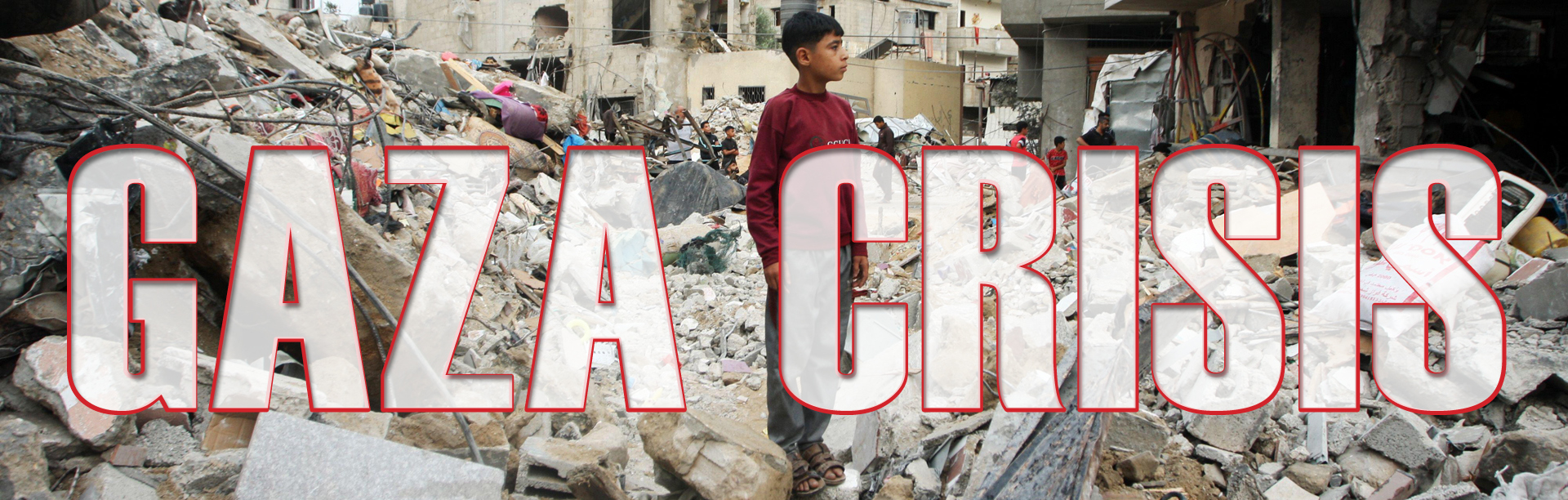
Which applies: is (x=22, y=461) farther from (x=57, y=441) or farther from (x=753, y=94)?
(x=753, y=94)

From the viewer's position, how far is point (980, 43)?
93.4ft

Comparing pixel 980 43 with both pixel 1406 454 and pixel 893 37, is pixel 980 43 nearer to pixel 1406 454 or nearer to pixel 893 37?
pixel 893 37

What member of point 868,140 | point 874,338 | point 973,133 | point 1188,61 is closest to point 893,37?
point 973,133

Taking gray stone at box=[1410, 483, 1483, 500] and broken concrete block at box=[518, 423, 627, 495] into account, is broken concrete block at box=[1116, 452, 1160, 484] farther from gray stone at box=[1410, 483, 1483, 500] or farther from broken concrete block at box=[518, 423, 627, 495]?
broken concrete block at box=[518, 423, 627, 495]

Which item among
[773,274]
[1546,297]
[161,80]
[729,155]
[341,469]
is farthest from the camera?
[729,155]

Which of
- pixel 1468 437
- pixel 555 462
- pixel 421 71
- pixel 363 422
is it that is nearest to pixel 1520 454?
pixel 1468 437

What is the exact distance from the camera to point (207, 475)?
2.16m

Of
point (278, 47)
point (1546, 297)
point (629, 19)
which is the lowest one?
point (1546, 297)

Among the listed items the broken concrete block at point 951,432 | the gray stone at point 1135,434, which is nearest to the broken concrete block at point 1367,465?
the gray stone at point 1135,434

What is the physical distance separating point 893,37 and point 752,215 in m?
25.0

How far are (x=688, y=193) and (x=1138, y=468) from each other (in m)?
6.87

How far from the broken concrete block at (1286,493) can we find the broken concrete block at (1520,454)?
43 centimetres

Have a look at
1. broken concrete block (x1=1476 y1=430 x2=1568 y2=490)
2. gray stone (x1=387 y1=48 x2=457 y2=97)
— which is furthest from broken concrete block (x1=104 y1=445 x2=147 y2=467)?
gray stone (x1=387 y1=48 x2=457 y2=97)

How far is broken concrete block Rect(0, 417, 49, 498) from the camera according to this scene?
2.05 metres
